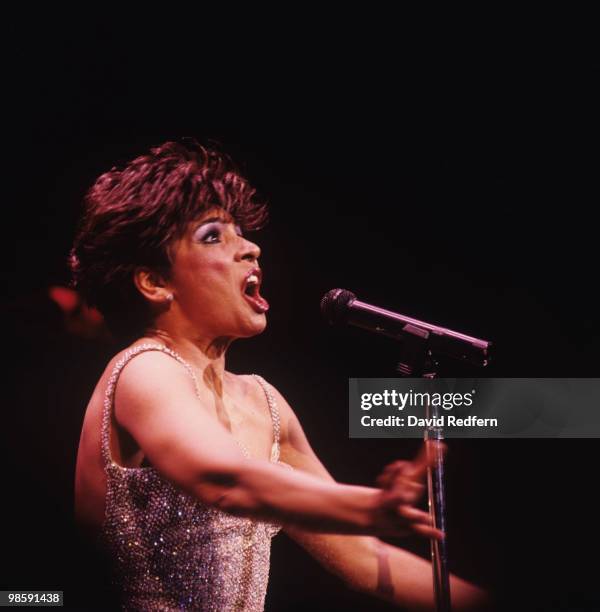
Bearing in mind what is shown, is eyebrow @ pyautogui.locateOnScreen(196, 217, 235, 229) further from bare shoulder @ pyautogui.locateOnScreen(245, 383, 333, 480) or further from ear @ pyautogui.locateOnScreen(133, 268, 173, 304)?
bare shoulder @ pyautogui.locateOnScreen(245, 383, 333, 480)

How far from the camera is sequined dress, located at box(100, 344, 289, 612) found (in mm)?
1480

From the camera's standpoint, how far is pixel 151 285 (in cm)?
169

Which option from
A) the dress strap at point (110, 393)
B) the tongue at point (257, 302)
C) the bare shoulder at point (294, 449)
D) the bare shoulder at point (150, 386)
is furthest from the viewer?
the bare shoulder at point (294, 449)

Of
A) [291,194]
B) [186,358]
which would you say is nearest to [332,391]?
[291,194]

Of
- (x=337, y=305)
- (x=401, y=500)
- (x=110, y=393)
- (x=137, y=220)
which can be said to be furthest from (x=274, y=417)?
(x=401, y=500)

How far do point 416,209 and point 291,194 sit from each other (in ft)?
1.53

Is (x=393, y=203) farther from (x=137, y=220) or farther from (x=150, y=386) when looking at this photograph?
(x=150, y=386)

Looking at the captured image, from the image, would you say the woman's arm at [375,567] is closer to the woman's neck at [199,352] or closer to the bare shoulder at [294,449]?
the bare shoulder at [294,449]

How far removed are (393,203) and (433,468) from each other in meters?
1.29

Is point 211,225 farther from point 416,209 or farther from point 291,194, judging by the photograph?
point 416,209

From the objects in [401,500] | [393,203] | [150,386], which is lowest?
[401,500]

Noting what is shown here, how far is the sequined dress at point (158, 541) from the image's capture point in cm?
148

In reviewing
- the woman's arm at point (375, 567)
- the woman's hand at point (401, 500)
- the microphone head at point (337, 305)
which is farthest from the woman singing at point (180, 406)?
the woman's hand at point (401, 500)

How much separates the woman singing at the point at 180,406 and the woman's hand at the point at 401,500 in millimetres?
296
